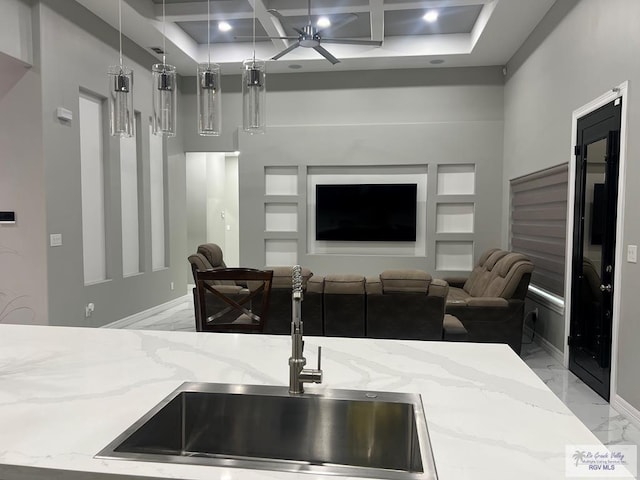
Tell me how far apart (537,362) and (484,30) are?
3.62m

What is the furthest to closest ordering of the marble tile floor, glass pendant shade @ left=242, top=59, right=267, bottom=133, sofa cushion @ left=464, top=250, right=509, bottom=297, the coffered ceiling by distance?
sofa cushion @ left=464, top=250, right=509, bottom=297
the coffered ceiling
the marble tile floor
glass pendant shade @ left=242, top=59, right=267, bottom=133

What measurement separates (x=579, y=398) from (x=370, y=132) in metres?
4.29

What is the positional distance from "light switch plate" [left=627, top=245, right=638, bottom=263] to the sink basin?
238cm

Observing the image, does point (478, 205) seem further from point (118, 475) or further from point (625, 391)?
point (118, 475)

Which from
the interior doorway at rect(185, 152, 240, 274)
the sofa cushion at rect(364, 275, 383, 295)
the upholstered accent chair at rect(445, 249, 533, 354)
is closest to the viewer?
the sofa cushion at rect(364, 275, 383, 295)

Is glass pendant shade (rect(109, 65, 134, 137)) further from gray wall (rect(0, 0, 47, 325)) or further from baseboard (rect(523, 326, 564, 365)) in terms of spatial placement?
baseboard (rect(523, 326, 564, 365))

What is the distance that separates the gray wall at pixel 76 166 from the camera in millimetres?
4094

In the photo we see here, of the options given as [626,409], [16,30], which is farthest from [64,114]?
[626,409]

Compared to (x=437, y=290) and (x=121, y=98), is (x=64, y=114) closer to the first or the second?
(x=121, y=98)

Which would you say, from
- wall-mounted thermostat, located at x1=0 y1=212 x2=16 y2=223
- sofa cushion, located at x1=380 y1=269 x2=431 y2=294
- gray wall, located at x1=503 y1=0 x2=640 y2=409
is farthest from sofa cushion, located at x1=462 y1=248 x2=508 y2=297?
wall-mounted thermostat, located at x1=0 y1=212 x2=16 y2=223

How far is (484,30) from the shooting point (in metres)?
4.93

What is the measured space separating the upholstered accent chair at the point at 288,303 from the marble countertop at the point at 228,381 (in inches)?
65.0

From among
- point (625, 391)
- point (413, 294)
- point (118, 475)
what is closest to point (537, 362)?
point (625, 391)

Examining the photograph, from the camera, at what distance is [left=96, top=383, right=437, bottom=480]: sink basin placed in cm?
104
